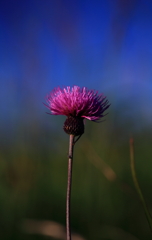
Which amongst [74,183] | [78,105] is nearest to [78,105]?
[78,105]

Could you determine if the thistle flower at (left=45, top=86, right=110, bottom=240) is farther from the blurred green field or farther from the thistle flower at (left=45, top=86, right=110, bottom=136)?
the blurred green field

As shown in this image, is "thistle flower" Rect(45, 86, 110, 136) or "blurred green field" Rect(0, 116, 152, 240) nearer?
"thistle flower" Rect(45, 86, 110, 136)

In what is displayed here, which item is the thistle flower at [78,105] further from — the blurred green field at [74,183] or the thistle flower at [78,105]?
the blurred green field at [74,183]

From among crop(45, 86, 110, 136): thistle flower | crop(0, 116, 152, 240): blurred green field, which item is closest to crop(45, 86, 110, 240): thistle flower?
crop(45, 86, 110, 136): thistle flower

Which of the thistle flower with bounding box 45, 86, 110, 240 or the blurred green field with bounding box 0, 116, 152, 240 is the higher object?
the thistle flower with bounding box 45, 86, 110, 240

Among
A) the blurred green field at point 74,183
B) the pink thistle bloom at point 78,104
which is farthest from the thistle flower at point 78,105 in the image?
the blurred green field at point 74,183

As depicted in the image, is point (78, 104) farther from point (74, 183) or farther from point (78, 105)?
point (74, 183)

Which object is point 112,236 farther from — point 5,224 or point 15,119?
point 15,119

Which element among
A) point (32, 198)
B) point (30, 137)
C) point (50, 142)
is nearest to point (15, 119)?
point (30, 137)
